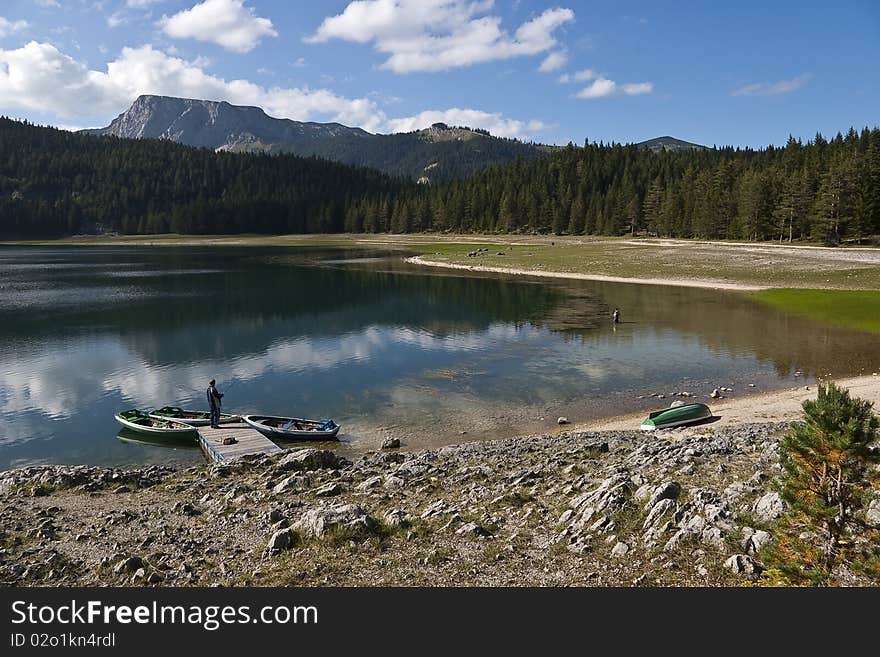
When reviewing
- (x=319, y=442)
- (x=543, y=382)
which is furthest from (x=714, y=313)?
(x=319, y=442)

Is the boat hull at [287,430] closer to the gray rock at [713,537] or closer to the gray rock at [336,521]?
the gray rock at [336,521]

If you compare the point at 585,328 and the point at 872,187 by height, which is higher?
the point at 872,187

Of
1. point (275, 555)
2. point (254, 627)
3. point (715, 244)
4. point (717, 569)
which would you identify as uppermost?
point (715, 244)

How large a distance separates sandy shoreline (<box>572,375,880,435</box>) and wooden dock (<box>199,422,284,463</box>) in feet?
43.5

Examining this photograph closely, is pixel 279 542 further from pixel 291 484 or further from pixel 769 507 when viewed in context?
pixel 769 507

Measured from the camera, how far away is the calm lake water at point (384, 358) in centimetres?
2800

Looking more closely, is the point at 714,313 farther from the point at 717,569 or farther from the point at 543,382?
the point at 717,569

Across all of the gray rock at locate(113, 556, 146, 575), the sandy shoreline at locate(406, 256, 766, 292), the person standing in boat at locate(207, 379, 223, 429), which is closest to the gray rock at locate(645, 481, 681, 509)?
the gray rock at locate(113, 556, 146, 575)

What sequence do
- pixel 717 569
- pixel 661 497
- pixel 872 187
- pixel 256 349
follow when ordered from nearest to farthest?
pixel 717 569 < pixel 661 497 < pixel 256 349 < pixel 872 187

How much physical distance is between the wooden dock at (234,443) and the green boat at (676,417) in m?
14.9

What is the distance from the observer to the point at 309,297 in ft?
235

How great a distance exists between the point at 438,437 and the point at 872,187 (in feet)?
374

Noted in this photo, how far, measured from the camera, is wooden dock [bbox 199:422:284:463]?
22.9 metres

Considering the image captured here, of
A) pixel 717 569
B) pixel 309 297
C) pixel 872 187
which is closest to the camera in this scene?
pixel 717 569
